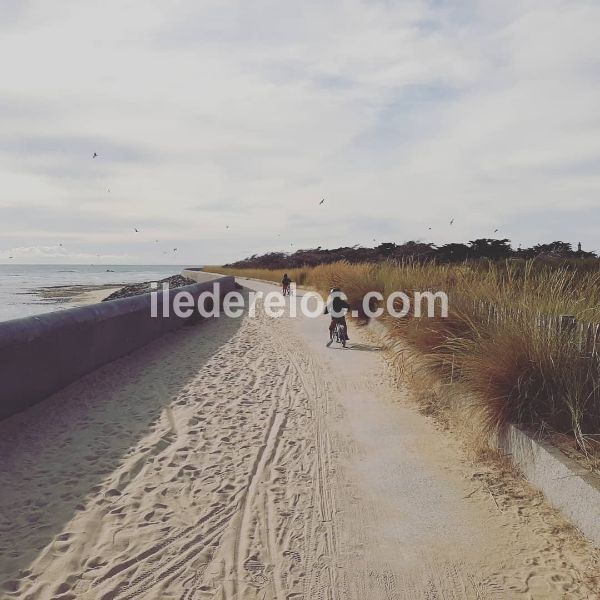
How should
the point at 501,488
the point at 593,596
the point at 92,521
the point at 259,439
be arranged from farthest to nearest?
the point at 259,439
the point at 501,488
the point at 92,521
the point at 593,596

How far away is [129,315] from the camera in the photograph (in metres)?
10.1

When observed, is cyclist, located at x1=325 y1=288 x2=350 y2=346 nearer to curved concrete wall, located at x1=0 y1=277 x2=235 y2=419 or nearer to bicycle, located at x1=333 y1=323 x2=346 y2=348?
bicycle, located at x1=333 y1=323 x2=346 y2=348

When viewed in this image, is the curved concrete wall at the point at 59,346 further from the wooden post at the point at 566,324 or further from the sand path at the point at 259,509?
the wooden post at the point at 566,324

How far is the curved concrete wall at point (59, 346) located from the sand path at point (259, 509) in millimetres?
313

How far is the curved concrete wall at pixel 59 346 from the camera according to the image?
5.77 metres

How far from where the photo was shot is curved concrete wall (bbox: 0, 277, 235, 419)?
5766mm

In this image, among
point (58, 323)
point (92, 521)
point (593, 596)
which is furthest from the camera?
point (58, 323)

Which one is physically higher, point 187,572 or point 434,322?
point 434,322

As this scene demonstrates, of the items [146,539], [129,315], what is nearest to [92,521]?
[146,539]

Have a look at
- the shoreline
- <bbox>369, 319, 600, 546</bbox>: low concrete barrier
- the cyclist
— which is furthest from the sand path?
the shoreline

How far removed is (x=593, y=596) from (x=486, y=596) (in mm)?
583

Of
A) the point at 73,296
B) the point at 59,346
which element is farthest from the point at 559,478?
the point at 73,296

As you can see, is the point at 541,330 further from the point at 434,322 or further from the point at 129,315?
the point at 129,315

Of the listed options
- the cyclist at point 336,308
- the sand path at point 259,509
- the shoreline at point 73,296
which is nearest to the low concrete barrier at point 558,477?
the sand path at point 259,509
